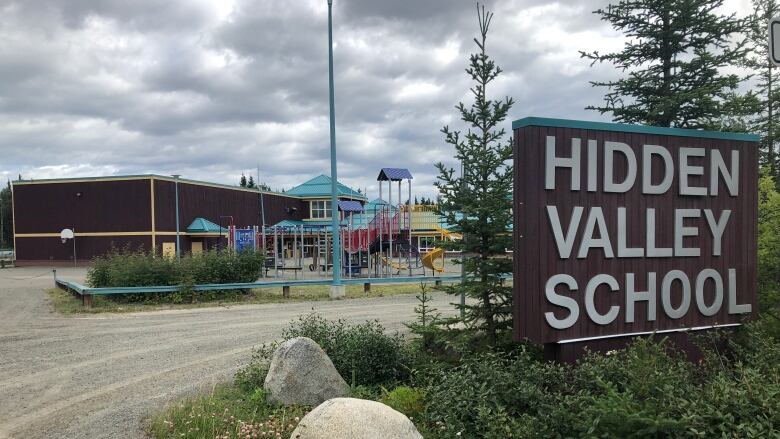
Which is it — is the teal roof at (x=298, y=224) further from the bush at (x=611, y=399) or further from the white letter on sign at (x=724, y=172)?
the bush at (x=611, y=399)

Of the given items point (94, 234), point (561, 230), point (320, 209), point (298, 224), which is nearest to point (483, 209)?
point (561, 230)

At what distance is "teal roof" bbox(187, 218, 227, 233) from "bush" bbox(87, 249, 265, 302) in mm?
22132

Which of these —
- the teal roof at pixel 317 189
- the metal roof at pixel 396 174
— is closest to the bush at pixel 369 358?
the metal roof at pixel 396 174

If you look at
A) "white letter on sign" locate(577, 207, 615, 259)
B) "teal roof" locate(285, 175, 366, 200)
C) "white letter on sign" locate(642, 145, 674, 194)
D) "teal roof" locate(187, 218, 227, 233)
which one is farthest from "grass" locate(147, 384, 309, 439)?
"teal roof" locate(285, 175, 366, 200)

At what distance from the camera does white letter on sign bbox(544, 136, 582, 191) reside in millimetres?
5789

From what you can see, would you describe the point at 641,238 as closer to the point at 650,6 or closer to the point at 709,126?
the point at 709,126

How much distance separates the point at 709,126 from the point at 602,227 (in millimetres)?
6266

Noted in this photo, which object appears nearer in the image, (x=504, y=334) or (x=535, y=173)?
(x=535, y=173)

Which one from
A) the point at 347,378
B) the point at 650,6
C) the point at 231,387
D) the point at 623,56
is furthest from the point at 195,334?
the point at 650,6

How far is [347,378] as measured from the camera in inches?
259

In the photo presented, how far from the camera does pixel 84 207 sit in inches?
1610

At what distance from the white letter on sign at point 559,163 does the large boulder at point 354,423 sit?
2858mm

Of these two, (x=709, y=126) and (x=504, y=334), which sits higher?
(x=709, y=126)

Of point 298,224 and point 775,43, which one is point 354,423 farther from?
point 298,224
